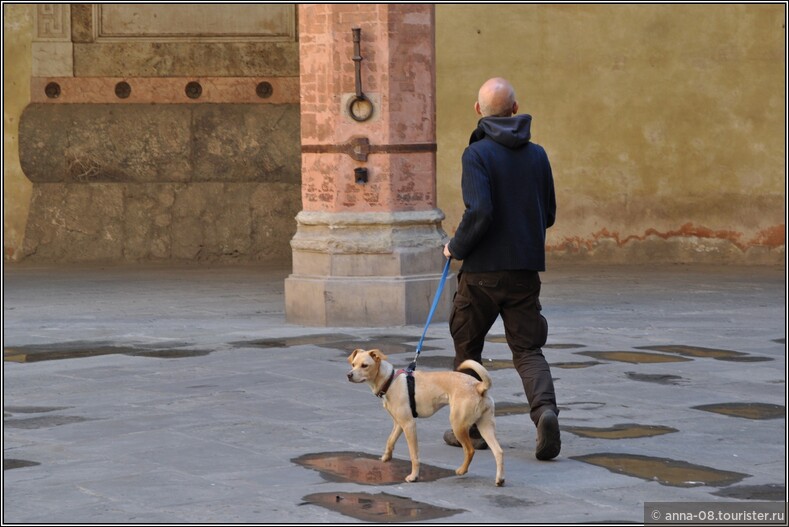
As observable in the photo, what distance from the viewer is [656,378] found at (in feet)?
28.2

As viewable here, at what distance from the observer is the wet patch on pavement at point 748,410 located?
733 cm

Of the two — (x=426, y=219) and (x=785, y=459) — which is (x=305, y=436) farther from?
(x=426, y=219)

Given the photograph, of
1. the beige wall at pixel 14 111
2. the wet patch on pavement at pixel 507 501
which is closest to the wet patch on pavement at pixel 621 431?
the wet patch on pavement at pixel 507 501

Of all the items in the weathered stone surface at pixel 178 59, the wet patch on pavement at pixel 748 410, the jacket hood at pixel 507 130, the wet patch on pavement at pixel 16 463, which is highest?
the weathered stone surface at pixel 178 59

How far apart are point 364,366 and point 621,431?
1506 millimetres

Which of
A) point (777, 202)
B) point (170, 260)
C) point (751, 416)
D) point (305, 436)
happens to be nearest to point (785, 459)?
point (751, 416)

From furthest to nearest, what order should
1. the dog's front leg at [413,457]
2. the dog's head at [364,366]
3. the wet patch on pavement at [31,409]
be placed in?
the wet patch on pavement at [31,409] → the dog's head at [364,366] → the dog's front leg at [413,457]

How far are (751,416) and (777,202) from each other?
29.6 ft

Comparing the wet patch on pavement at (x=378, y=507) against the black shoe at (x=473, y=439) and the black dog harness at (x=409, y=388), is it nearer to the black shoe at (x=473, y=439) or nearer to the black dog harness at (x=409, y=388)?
the black dog harness at (x=409, y=388)

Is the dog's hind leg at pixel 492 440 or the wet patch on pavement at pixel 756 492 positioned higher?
the dog's hind leg at pixel 492 440

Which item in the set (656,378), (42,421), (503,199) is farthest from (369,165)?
(503,199)

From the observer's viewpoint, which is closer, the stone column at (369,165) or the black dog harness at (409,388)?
the black dog harness at (409,388)

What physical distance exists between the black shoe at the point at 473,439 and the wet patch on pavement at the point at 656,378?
6.94ft

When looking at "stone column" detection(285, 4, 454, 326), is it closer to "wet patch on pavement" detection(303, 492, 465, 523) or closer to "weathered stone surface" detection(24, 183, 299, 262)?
"weathered stone surface" detection(24, 183, 299, 262)
